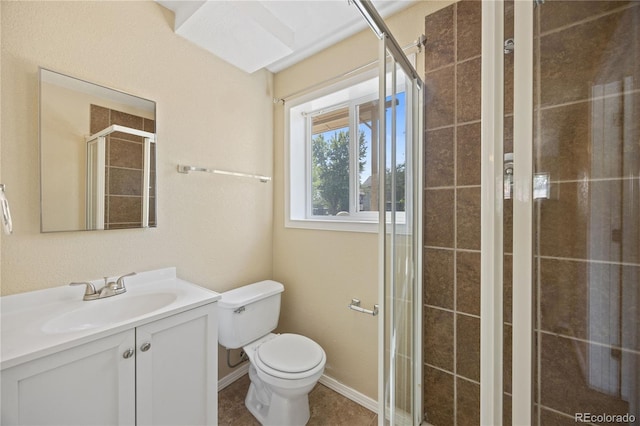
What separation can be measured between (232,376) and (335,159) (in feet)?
5.68

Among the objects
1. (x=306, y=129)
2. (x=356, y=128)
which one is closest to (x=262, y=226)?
(x=306, y=129)

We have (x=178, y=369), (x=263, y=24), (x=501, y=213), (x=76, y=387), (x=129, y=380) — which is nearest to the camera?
(x=501, y=213)

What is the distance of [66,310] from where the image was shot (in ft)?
3.40

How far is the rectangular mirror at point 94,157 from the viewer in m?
1.09

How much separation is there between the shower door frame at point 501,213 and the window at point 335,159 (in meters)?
1.03

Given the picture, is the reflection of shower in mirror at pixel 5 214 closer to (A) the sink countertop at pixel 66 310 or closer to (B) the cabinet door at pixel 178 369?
(A) the sink countertop at pixel 66 310

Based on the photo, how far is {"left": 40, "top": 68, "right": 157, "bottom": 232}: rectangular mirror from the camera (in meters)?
1.09

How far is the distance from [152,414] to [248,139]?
5.33ft

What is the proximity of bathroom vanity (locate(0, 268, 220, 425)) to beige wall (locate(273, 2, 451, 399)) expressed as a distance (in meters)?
0.78

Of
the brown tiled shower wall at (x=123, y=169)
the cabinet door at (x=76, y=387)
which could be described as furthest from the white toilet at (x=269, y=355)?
the brown tiled shower wall at (x=123, y=169)

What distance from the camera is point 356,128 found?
5.96 ft

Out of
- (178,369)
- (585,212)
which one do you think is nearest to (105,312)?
(178,369)

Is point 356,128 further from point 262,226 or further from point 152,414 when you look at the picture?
point 152,414

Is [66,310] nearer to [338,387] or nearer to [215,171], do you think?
[215,171]
